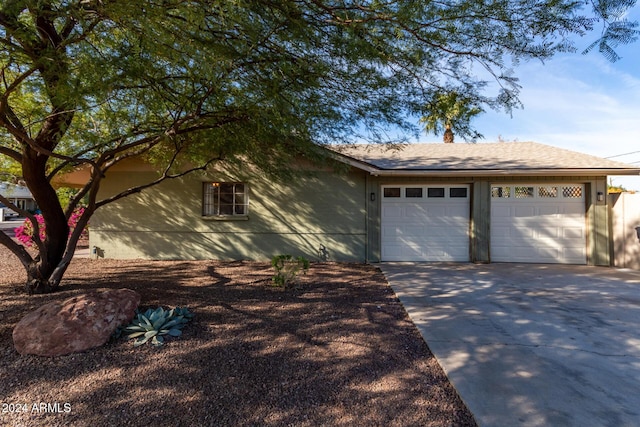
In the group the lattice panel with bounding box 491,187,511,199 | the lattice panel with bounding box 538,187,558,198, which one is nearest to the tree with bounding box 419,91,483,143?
the lattice panel with bounding box 491,187,511,199

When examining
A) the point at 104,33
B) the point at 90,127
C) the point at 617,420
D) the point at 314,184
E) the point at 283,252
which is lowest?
the point at 617,420

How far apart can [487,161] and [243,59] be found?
854cm

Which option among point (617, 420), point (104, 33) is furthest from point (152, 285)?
point (617, 420)

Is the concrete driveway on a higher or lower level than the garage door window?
lower

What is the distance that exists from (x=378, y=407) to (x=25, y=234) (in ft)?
44.1

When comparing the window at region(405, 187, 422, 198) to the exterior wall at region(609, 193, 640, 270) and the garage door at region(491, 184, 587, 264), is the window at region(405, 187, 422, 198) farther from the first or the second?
the exterior wall at region(609, 193, 640, 270)

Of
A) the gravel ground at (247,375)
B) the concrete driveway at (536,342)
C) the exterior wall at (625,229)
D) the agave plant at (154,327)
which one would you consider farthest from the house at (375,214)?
the agave plant at (154,327)

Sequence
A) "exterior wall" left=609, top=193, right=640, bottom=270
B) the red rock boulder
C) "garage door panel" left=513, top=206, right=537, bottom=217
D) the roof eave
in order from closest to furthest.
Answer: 1. the red rock boulder
2. "exterior wall" left=609, top=193, right=640, bottom=270
3. the roof eave
4. "garage door panel" left=513, top=206, right=537, bottom=217

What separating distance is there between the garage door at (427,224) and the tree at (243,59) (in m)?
4.31

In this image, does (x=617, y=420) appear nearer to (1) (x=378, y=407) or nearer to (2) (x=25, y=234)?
(1) (x=378, y=407)

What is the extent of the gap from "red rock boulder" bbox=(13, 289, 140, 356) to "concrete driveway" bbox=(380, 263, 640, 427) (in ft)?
12.3

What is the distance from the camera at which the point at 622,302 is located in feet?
17.9

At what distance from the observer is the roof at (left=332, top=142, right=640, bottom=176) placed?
8.45 m

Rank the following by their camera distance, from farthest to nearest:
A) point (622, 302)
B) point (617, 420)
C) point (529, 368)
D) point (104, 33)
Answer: point (622, 302) < point (104, 33) < point (529, 368) < point (617, 420)
